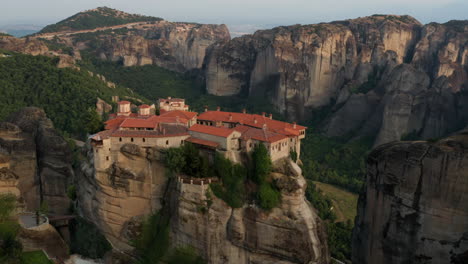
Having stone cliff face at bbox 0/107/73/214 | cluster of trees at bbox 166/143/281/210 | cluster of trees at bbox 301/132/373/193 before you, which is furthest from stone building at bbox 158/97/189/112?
cluster of trees at bbox 301/132/373/193

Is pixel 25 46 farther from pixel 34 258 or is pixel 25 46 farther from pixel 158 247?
pixel 158 247

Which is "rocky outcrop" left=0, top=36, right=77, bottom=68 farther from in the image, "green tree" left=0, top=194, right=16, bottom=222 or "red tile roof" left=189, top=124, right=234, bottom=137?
"red tile roof" left=189, top=124, right=234, bottom=137

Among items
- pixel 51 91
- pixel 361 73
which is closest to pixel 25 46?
pixel 51 91

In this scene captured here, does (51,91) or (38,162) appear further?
(51,91)

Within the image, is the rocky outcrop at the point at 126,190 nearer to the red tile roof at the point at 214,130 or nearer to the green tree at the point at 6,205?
the red tile roof at the point at 214,130

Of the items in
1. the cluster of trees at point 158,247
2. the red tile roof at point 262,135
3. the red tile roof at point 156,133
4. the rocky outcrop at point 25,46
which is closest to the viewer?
the red tile roof at point 262,135

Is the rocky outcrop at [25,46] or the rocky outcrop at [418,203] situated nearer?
the rocky outcrop at [418,203]

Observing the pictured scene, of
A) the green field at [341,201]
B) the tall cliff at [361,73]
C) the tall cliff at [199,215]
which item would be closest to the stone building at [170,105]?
the tall cliff at [199,215]
